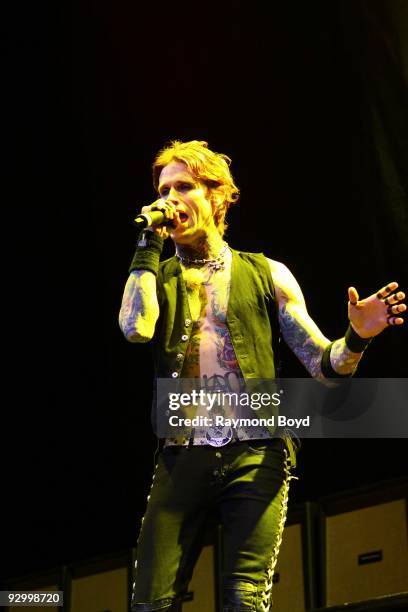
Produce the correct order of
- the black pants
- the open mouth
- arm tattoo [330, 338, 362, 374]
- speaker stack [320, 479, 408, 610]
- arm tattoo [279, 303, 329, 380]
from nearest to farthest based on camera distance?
the black pants → arm tattoo [330, 338, 362, 374] → arm tattoo [279, 303, 329, 380] → the open mouth → speaker stack [320, 479, 408, 610]

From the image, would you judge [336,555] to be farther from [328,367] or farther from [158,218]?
[158,218]

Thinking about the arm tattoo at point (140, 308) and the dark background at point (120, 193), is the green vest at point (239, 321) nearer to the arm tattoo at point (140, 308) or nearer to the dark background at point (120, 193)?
the arm tattoo at point (140, 308)

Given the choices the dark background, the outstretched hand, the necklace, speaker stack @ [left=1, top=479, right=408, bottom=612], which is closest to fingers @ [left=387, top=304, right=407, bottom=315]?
the outstretched hand

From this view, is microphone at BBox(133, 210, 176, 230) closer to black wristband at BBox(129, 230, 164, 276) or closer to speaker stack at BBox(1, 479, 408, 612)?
black wristband at BBox(129, 230, 164, 276)

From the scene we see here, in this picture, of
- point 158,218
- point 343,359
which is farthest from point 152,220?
point 343,359

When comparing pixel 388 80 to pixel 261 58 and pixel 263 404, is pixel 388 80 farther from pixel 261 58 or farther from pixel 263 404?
pixel 263 404

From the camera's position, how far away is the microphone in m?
2.29

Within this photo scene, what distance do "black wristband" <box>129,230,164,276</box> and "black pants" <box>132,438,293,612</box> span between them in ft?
1.56

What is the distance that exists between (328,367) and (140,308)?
0.49m

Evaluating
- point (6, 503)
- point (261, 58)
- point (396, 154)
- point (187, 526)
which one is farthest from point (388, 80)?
point (6, 503)

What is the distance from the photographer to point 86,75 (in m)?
4.67

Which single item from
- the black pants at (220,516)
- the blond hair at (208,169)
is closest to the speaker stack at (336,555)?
the black pants at (220,516)

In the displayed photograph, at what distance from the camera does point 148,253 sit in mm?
2348

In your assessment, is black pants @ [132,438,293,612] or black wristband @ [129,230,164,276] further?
black wristband @ [129,230,164,276]
